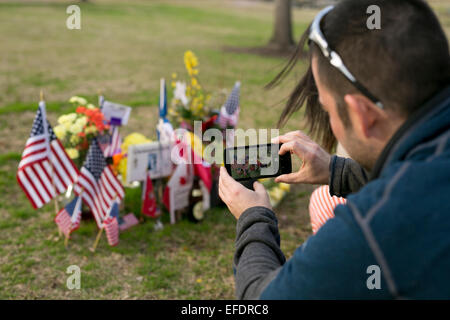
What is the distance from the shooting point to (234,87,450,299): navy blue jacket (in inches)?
37.5

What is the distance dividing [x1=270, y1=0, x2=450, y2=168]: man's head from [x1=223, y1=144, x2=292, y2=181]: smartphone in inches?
26.4

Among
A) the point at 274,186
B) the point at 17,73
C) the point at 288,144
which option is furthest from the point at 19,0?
the point at 288,144

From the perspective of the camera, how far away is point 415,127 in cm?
108

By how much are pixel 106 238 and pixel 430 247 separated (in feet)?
11.1

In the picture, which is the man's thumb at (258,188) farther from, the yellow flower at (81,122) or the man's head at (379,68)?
the yellow flower at (81,122)

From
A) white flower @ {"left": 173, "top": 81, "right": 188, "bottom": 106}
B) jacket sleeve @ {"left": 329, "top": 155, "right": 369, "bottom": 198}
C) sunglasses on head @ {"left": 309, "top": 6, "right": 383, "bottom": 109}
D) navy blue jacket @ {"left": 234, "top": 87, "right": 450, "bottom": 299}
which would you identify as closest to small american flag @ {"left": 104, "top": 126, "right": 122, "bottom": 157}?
white flower @ {"left": 173, "top": 81, "right": 188, "bottom": 106}

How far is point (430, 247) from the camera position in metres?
0.95

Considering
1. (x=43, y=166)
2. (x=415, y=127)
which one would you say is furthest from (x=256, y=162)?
(x=43, y=166)

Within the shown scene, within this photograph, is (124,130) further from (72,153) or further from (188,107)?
(72,153)

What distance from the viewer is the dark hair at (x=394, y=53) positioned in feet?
3.56

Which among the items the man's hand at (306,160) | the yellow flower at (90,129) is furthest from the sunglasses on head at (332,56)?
the yellow flower at (90,129)

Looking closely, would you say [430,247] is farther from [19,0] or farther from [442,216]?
[19,0]

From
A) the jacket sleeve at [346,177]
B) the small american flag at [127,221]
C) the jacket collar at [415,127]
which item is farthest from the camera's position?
the small american flag at [127,221]

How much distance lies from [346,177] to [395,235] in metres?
0.97
